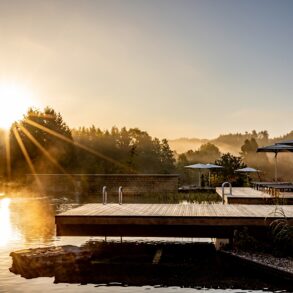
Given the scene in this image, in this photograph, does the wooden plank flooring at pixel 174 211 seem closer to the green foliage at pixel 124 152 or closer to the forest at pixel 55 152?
the forest at pixel 55 152

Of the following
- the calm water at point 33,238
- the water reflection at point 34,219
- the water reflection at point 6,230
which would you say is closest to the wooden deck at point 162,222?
the calm water at point 33,238

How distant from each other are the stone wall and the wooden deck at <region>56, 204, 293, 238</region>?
601 inches

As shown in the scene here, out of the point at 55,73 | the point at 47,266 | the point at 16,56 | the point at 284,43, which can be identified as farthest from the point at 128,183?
the point at 47,266

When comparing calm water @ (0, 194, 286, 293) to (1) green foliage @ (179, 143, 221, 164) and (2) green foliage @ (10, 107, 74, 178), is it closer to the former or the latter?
(2) green foliage @ (10, 107, 74, 178)

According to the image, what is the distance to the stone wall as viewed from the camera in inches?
1085

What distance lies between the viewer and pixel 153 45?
22.2 metres

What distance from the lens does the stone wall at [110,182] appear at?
2755 centimetres

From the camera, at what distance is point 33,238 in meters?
13.3

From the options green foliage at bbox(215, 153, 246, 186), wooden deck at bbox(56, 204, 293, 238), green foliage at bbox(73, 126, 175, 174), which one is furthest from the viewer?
green foliage at bbox(73, 126, 175, 174)

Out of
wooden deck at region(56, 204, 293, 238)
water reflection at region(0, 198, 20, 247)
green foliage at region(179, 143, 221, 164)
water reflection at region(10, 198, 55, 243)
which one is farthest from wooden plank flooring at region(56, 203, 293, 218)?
green foliage at region(179, 143, 221, 164)

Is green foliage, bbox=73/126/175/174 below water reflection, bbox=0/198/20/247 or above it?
above

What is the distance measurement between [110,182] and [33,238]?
599 inches

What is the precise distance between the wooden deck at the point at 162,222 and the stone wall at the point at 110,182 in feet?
50.1

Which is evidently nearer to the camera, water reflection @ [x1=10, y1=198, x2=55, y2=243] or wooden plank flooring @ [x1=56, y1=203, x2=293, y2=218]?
wooden plank flooring @ [x1=56, y1=203, x2=293, y2=218]
